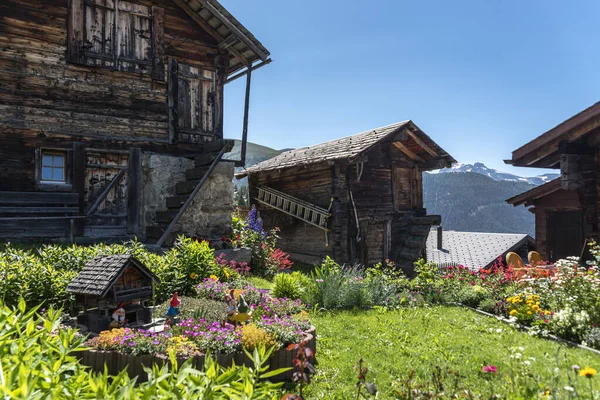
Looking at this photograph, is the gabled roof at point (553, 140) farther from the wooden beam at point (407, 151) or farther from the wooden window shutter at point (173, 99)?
the wooden beam at point (407, 151)

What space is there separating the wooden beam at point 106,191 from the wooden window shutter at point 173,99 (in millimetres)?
1746

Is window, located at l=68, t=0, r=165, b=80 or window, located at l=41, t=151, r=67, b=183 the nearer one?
window, located at l=41, t=151, r=67, b=183

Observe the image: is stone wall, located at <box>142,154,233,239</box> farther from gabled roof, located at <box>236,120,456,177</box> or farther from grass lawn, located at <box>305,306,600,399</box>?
gabled roof, located at <box>236,120,456,177</box>

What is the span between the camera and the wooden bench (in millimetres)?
9891

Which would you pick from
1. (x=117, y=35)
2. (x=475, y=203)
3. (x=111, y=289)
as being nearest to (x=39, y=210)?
(x=117, y=35)

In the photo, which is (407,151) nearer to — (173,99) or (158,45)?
(173,99)

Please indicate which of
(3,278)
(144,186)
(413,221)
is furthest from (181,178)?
(413,221)

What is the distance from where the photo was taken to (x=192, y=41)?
1277 cm

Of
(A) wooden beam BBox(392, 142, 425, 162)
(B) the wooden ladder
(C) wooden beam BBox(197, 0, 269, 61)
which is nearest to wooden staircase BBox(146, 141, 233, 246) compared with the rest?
(C) wooden beam BBox(197, 0, 269, 61)

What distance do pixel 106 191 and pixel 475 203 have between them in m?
91.5

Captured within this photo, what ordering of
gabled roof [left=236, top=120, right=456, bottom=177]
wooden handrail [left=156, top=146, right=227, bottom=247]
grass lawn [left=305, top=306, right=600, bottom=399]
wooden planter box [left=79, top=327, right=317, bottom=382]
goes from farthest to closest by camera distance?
gabled roof [left=236, top=120, right=456, bottom=177]
wooden handrail [left=156, top=146, right=227, bottom=247]
wooden planter box [left=79, top=327, right=317, bottom=382]
grass lawn [left=305, top=306, right=600, bottom=399]

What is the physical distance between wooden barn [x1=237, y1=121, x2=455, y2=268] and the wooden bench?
10167 mm

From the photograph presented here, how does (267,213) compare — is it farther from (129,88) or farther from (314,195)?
(129,88)

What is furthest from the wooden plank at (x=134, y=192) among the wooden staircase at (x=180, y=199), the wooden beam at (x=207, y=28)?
the wooden beam at (x=207, y=28)
